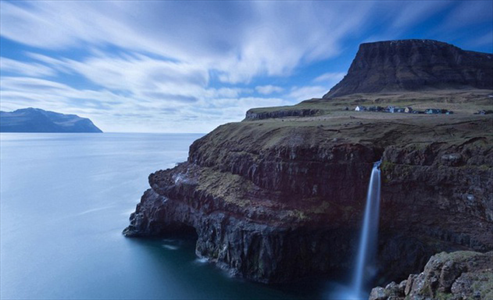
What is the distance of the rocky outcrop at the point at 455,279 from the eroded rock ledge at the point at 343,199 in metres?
20.0

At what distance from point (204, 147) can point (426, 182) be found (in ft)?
154

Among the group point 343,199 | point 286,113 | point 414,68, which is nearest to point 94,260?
point 343,199

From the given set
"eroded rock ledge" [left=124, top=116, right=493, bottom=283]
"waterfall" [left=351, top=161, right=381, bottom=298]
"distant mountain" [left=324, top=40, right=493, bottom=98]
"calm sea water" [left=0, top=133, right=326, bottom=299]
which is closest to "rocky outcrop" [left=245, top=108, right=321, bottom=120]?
"eroded rock ledge" [left=124, top=116, right=493, bottom=283]

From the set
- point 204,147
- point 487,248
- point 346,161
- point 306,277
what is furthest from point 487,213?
point 204,147

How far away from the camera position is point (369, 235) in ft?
A: 138

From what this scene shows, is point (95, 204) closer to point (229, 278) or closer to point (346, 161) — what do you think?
point (229, 278)

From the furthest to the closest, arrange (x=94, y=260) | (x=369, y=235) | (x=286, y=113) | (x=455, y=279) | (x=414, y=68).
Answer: (x=414, y=68), (x=286, y=113), (x=94, y=260), (x=369, y=235), (x=455, y=279)

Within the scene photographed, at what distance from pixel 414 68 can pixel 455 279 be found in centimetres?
16045

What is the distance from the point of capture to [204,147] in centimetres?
6875

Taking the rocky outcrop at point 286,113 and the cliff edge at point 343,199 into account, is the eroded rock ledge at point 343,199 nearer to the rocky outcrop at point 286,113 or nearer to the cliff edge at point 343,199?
the cliff edge at point 343,199

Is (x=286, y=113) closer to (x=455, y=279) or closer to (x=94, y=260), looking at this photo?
(x=94, y=260)

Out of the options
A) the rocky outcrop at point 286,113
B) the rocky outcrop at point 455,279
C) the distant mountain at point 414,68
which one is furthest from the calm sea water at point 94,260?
the distant mountain at point 414,68

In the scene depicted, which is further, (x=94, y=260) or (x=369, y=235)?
(x=94, y=260)

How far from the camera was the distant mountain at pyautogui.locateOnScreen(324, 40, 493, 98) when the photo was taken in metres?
136
